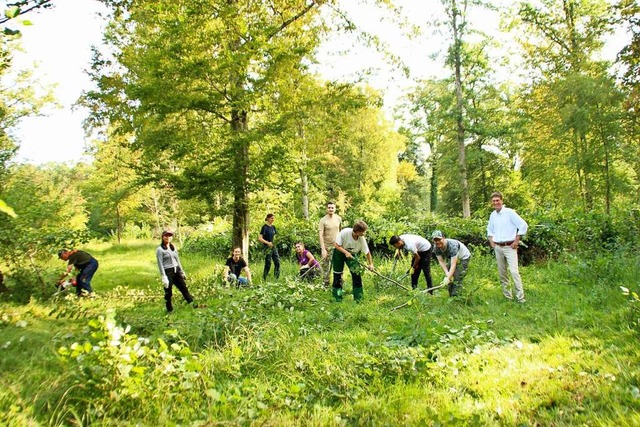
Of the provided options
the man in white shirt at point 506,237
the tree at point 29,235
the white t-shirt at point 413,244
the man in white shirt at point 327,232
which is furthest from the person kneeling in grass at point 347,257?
the tree at point 29,235

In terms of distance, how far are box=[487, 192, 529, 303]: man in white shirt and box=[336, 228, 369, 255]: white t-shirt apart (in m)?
2.35

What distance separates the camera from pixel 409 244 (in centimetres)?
759

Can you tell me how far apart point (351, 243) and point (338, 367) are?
385 centimetres

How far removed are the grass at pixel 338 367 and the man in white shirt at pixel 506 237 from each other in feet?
1.93

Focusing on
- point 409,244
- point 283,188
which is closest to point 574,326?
point 409,244

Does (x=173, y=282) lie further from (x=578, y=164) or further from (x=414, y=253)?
(x=578, y=164)

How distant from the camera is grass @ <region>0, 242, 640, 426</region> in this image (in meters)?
2.91

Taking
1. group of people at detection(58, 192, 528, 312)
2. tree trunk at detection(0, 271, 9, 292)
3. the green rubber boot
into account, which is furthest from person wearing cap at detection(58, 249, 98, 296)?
the green rubber boot

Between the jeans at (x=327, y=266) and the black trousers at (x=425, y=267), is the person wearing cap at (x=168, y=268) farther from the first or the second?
the black trousers at (x=425, y=267)

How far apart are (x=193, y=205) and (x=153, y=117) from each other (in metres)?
7.14

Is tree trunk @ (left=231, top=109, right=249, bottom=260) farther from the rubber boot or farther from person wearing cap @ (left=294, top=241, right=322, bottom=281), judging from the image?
the rubber boot

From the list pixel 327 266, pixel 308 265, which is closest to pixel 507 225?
pixel 327 266

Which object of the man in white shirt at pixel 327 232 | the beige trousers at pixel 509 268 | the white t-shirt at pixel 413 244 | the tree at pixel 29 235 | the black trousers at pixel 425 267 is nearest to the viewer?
the beige trousers at pixel 509 268

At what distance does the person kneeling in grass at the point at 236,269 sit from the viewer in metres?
8.88
